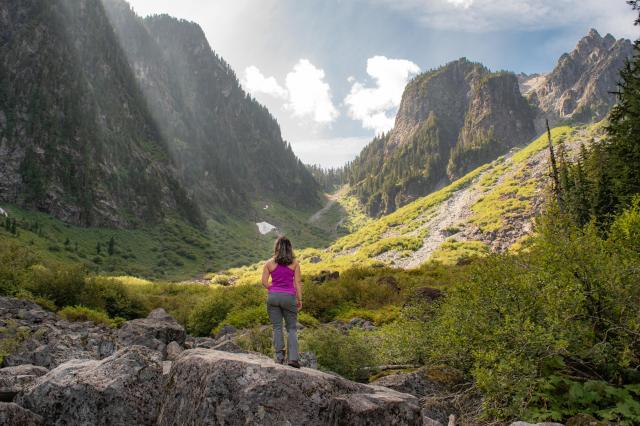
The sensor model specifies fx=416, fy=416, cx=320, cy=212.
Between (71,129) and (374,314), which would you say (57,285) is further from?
(71,129)

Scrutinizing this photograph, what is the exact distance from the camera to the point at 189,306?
3831 cm

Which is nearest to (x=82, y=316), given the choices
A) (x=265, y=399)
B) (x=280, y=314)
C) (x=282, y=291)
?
(x=280, y=314)

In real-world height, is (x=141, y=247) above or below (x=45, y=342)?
above

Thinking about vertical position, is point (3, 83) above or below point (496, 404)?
above

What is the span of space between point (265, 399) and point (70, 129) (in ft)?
474

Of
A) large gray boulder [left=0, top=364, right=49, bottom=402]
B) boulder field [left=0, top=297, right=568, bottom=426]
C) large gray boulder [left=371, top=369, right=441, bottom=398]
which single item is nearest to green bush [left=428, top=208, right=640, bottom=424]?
large gray boulder [left=371, top=369, right=441, bottom=398]

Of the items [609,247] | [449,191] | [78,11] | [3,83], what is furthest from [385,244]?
[78,11]

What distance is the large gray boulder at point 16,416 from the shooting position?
7.13 metres

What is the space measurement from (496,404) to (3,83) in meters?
149

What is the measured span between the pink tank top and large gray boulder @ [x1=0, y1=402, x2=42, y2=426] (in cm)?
481

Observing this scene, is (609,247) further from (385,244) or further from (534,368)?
(385,244)

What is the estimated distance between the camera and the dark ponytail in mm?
8891

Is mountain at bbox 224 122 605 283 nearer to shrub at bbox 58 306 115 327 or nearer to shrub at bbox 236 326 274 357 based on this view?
shrub at bbox 58 306 115 327

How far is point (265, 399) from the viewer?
6.66m
